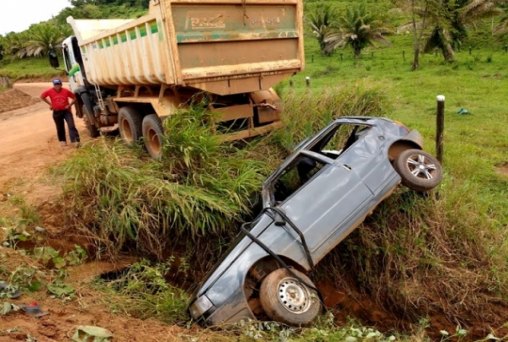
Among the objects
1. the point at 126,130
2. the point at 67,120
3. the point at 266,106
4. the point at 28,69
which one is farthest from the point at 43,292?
the point at 28,69

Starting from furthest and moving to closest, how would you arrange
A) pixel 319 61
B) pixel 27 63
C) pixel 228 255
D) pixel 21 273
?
1. pixel 27 63
2. pixel 319 61
3. pixel 228 255
4. pixel 21 273

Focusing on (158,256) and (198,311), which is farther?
(158,256)

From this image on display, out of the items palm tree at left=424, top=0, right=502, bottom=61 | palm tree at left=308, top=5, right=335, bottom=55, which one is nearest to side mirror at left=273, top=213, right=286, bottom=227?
palm tree at left=424, top=0, right=502, bottom=61

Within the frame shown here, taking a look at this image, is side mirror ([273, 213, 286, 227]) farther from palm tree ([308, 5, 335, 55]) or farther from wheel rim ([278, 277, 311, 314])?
palm tree ([308, 5, 335, 55])

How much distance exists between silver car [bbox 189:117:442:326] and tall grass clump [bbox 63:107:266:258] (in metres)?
0.60

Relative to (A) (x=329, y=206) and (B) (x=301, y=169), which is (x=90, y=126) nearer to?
(B) (x=301, y=169)

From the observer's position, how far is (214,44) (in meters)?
5.84

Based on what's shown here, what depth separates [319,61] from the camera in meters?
23.1

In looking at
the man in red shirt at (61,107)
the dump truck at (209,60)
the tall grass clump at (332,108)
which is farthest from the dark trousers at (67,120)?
the tall grass clump at (332,108)

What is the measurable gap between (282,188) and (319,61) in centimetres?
1853

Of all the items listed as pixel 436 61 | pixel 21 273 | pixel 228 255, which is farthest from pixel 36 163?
pixel 436 61

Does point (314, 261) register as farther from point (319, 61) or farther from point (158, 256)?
point (319, 61)

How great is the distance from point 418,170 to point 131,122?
4609 mm

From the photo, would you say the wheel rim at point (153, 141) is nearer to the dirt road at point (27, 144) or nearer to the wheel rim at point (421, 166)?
the dirt road at point (27, 144)
